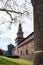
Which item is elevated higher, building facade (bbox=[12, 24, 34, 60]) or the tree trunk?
the tree trunk

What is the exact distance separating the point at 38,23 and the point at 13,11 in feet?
22.5

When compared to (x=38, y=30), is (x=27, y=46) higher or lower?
lower

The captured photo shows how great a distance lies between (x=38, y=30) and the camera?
436 inches

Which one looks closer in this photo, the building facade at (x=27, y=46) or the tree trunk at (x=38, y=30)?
the tree trunk at (x=38, y=30)

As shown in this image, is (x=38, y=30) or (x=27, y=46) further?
(x=27, y=46)

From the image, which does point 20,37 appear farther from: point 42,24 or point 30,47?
point 42,24

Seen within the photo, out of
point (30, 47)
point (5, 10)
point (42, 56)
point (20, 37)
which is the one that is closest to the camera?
point (42, 56)

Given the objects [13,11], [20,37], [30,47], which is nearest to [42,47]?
[13,11]

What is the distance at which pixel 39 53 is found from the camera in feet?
35.2

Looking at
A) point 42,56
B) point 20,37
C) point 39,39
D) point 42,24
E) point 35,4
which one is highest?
point 35,4

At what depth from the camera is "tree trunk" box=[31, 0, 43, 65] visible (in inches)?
423

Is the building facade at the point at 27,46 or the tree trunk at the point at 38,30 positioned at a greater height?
the tree trunk at the point at 38,30

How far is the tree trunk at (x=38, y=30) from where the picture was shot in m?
10.8

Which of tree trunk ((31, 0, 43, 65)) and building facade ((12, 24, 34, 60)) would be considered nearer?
tree trunk ((31, 0, 43, 65))
